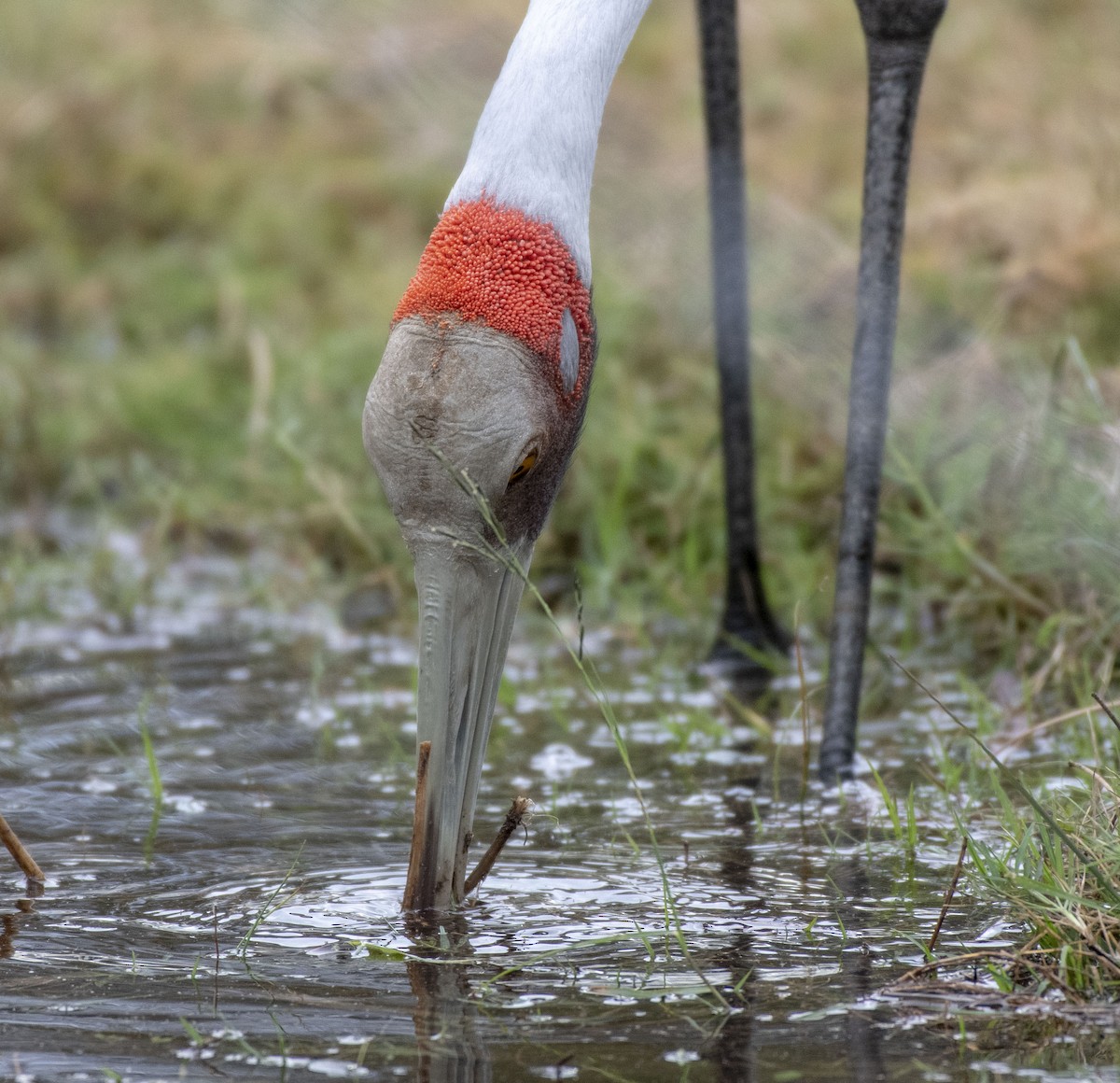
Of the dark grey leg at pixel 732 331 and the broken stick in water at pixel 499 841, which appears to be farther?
the dark grey leg at pixel 732 331

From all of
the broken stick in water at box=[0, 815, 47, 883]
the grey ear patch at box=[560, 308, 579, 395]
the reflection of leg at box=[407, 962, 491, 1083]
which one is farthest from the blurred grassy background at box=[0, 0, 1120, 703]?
the broken stick in water at box=[0, 815, 47, 883]

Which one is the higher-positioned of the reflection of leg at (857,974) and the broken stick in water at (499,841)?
the broken stick in water at (499,841)

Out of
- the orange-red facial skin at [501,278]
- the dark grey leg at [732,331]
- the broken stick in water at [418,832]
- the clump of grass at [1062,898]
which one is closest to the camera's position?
the clump of grass at [1062,898]

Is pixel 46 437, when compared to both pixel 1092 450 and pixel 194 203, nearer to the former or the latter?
pixel 194 203

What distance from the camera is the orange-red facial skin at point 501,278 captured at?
120 inches

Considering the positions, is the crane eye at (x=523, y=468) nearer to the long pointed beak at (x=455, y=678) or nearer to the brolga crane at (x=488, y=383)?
the brolga crane at (x=488, y=383)

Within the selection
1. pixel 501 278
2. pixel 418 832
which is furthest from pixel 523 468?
pixel 418 832

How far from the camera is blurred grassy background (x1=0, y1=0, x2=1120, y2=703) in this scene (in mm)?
4672

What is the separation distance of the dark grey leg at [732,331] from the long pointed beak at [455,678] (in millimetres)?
1570

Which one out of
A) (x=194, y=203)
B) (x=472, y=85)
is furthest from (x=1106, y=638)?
(x=194, y=203)

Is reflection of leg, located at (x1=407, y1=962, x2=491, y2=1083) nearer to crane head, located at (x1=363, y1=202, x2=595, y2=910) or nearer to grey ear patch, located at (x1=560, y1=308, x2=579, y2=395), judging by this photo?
crane head, located at (x1=363, y1=202, x2=595, y2=910)

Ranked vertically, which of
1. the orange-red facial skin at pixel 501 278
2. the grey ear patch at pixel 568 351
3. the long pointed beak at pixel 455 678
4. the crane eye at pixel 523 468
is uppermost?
the orange-red facial skin at pixel 501 278

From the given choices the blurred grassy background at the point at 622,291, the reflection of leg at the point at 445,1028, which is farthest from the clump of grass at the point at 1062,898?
the blurred grassy background at the point at 622,291

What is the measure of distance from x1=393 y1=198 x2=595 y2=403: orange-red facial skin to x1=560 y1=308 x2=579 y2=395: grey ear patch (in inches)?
0.5
